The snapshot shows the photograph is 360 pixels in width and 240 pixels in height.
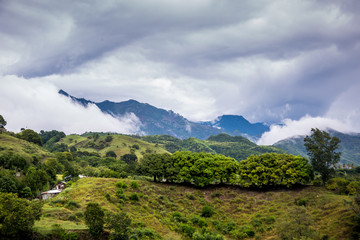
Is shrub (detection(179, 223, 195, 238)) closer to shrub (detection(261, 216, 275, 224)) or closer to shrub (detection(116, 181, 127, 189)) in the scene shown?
shrub (detection(261, 216, 275, 224))

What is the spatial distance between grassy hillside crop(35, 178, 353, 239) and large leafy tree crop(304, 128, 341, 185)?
583 cm

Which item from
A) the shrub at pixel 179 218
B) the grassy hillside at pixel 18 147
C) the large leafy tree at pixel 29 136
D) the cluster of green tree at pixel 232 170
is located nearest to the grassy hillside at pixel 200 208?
the shrub at pixel 179 218

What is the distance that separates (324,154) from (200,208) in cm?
3791

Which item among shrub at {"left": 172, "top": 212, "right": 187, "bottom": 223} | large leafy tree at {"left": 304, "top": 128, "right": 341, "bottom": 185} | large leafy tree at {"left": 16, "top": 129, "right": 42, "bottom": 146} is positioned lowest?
shrub at {"left": 172, "top": 212, "right": 187, "bottom": 223}

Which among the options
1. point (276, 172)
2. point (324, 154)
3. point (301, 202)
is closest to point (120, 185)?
point (276, 172)

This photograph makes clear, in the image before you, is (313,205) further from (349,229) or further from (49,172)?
(49,172)

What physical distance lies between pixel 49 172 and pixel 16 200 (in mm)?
72869

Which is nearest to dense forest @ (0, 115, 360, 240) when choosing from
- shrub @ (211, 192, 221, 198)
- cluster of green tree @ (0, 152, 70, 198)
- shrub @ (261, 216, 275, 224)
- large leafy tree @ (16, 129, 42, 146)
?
shrub @ (261, 216, 275, 224)

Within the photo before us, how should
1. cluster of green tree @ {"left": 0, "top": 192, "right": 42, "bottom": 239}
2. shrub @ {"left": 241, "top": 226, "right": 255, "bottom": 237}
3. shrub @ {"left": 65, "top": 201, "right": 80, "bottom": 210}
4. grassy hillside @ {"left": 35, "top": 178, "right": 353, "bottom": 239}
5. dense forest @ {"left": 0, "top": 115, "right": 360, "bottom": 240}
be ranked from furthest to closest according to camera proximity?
shrub @ {"left": 241, "top": 226, "right": 255, "bottom": 237} < shrub @ {"left": 65, "top": 201, "right": 80, "bottom": 210} < grassy hillside @ {"left": 35, "top": 178, "right": 353, "bottom": 239} < dense forest @ {"left": 0, "top": 115, "right": 360, "bottom": 240} < cluster of green tree @ {"left": 0, "top": 192, "right": 42, "bottom": 239}

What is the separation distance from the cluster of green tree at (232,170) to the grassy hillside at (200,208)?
2974mm

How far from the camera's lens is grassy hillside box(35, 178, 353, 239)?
132 ft

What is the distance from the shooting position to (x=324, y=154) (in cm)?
6291

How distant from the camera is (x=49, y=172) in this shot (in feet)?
296

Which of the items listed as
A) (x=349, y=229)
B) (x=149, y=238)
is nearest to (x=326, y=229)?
(x=349, y=229)
